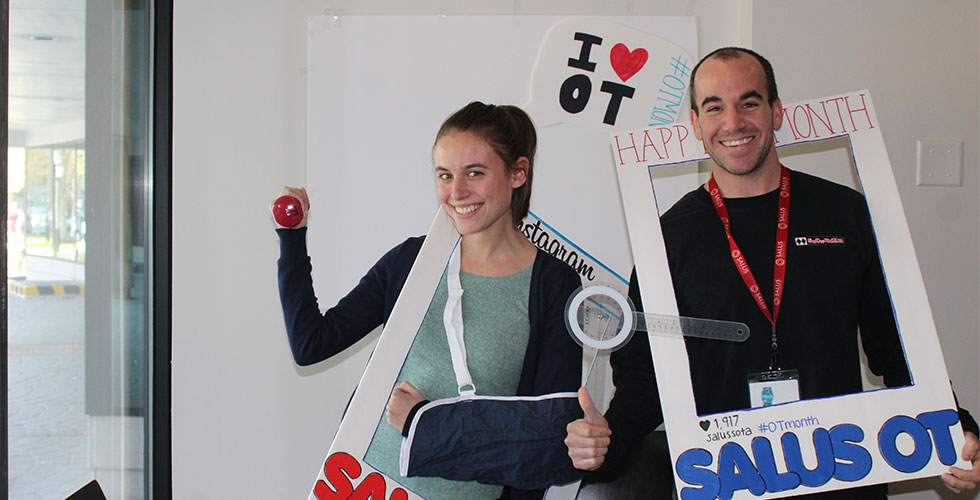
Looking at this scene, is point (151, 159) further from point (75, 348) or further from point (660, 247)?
point (660, 247)

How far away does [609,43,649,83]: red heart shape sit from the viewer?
2197 millimetres

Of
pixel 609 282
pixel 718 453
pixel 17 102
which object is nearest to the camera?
pixel 718 453

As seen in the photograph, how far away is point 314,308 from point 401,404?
11.8 inches

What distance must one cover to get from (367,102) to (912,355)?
1592 millimetres

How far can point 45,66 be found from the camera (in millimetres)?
2123

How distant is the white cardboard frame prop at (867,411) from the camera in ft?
4.96

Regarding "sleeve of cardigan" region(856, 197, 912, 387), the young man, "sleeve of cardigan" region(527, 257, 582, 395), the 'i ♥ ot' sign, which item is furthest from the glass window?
"sleeve of cardigan" region(856, 197, 912, 387)

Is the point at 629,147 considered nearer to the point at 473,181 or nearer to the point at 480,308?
the point at 473,181

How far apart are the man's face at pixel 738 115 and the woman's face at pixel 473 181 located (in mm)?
436

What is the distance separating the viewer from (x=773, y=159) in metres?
1.63

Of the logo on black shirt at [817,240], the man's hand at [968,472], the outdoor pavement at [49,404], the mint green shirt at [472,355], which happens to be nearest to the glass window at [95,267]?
the outdoor pavement at [49,404]

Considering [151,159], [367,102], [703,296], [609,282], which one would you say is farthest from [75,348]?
[703,296]

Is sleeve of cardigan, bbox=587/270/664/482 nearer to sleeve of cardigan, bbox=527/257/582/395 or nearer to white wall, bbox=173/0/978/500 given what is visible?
sleeve of cardigan, bbox=527/257/582/395

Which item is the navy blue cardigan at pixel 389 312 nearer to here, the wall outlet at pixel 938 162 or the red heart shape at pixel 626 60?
the red heart shape at pixel 626 60
